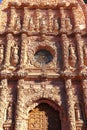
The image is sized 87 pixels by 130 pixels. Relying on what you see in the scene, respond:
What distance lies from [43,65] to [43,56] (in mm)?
666

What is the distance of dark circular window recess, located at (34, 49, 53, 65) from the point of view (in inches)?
477

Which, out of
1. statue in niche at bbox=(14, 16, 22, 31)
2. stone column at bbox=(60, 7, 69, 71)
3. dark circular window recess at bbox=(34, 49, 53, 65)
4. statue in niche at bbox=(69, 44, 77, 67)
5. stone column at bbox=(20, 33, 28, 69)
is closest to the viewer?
stone column at bbox=(20, 33, 28, 69)

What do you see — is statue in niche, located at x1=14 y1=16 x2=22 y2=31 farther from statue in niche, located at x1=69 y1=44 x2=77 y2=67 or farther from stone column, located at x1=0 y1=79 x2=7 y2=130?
stone column, located at x1=0 y1=79 x2=7 y2=130

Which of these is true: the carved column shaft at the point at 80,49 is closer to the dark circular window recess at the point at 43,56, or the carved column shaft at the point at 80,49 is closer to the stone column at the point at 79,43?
the stone column at the point at 79,43

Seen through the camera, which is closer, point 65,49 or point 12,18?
point 65,49

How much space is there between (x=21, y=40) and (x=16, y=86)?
2.67m

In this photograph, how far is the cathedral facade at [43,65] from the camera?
10289 mm

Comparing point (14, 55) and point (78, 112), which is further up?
point (14, 55)

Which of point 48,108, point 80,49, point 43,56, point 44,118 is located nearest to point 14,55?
point 43,56

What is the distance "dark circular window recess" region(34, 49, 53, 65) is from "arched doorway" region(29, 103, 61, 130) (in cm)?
232

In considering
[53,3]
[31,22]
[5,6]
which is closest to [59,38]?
[31,22]

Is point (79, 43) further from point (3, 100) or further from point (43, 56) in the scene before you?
point (3, 100)

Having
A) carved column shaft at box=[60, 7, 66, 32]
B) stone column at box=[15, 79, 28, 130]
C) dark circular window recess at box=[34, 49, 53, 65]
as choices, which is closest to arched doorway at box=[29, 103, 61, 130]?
stone column at box=[15, 79, 28, 130]

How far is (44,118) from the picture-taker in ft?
34.1
